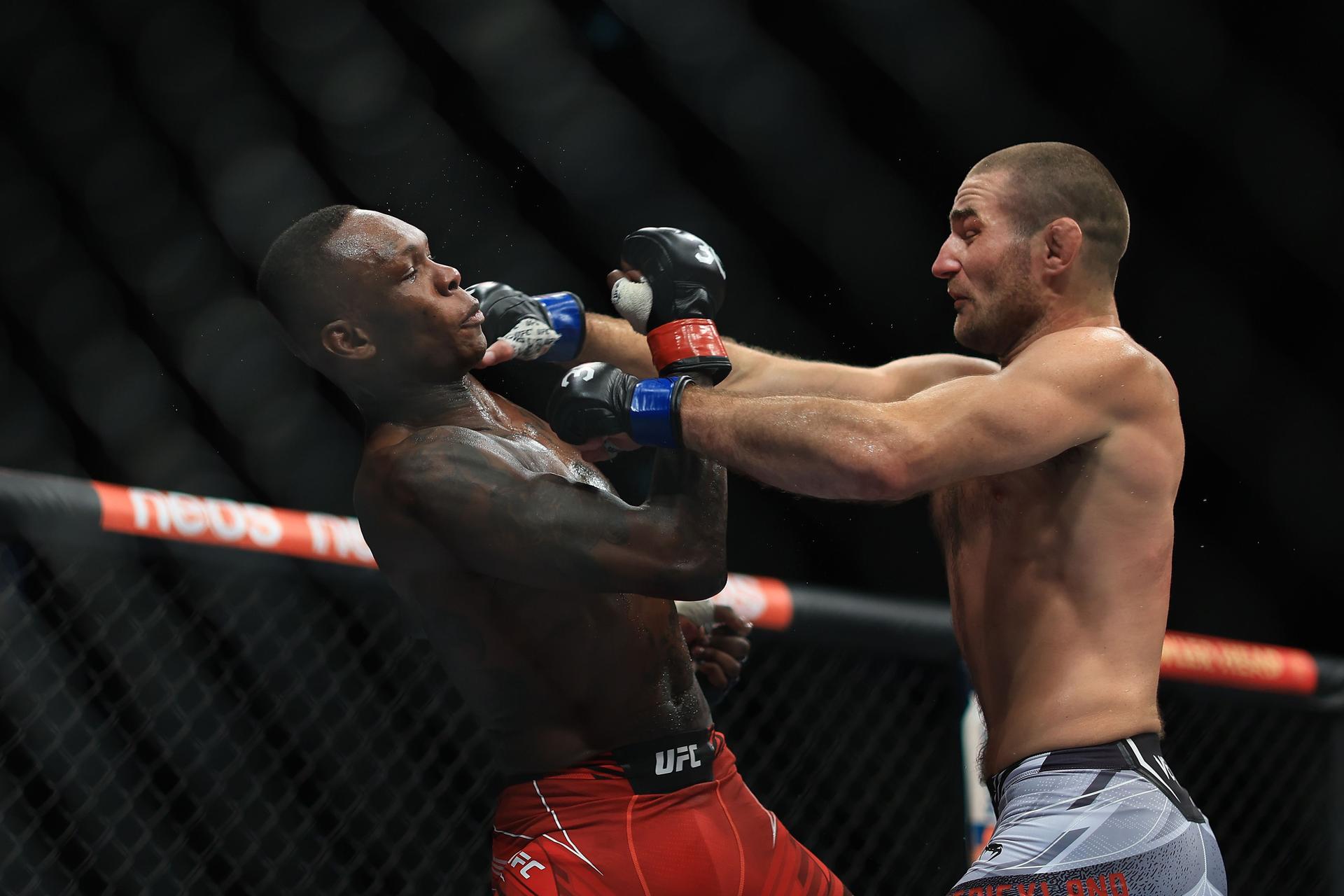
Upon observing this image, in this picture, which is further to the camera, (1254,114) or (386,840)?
(1254,114)

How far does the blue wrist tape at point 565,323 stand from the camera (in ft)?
6.54

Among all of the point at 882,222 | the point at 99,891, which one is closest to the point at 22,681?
the point at 99,891

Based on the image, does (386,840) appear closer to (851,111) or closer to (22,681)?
(22,681)

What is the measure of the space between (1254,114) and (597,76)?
2.15 m

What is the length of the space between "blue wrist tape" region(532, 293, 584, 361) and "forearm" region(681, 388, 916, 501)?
50 cm

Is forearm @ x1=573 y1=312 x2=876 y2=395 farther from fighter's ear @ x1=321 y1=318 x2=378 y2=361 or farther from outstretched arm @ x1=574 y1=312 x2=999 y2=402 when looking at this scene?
fighter's ear @ x1=321 y1=318 x2=378 y2=361

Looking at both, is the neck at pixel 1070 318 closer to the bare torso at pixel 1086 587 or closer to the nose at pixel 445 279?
the bare torso at pixel 1086 587

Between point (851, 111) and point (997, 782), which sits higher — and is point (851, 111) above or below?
above

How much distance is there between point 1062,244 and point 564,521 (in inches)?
30.3

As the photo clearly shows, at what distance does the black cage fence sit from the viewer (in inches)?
89.7

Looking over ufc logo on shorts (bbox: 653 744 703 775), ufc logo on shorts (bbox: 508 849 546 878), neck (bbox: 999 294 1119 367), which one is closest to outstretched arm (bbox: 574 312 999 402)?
neck (bbox: 999 294 1119 367)

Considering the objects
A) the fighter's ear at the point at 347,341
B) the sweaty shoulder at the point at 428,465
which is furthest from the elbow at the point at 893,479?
the fighter's ear at the point at 347,341

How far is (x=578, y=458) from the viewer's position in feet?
5.93

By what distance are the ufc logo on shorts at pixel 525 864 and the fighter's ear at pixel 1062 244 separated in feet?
3.31
